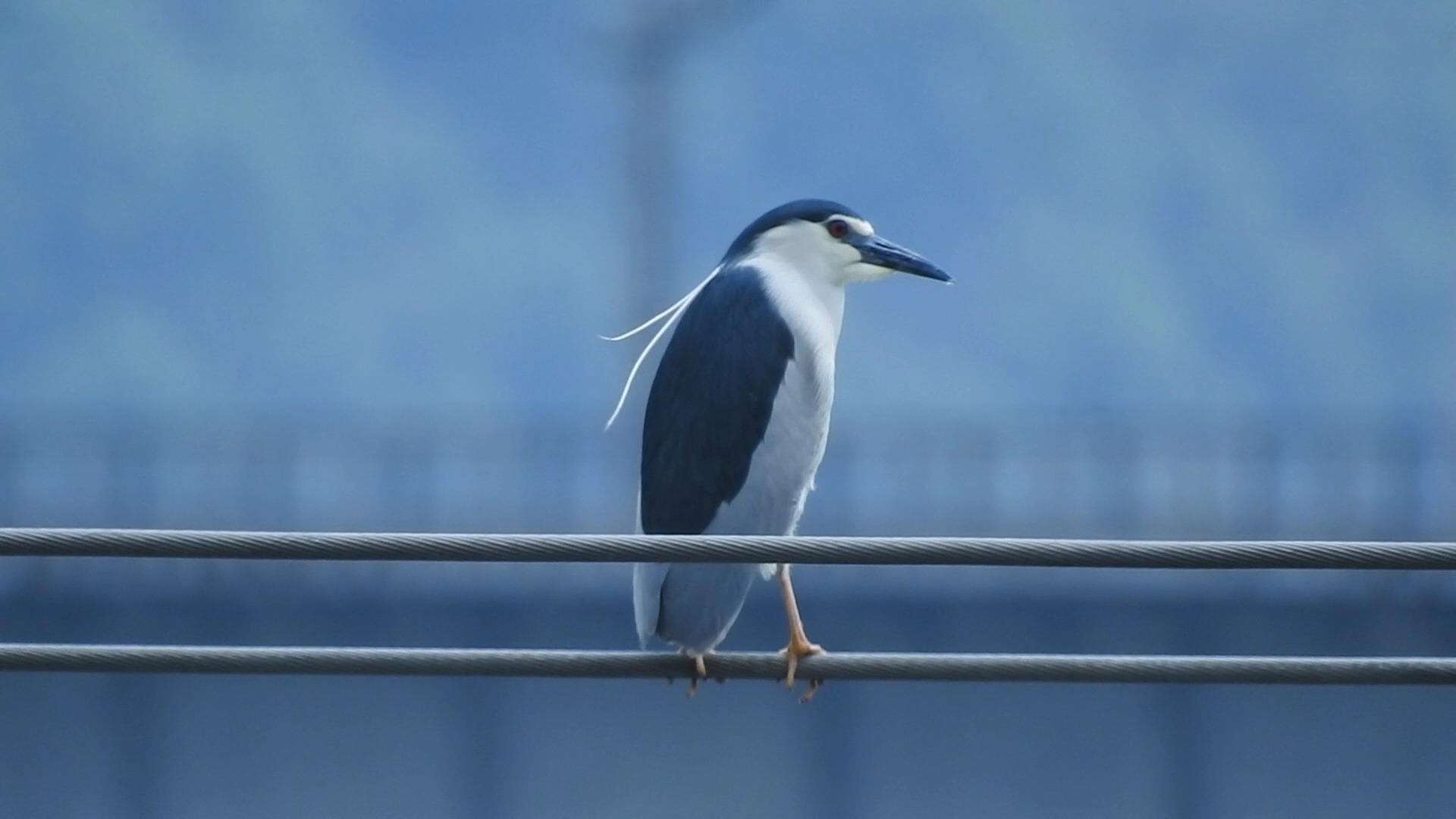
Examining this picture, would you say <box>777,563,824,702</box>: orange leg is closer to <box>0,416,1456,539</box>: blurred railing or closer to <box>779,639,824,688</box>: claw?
<box>779,639,824,688</box>: claw

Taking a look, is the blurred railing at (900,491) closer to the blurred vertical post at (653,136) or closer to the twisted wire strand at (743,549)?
the blurred vertical post at (653,136)

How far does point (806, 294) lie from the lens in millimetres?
3893

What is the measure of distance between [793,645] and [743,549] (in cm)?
91

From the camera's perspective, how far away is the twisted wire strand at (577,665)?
8.19 ft

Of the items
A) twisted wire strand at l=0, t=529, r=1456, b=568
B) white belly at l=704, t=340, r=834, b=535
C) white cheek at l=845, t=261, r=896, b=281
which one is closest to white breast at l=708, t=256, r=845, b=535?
white belly at l=704, t=340, r=834, b=535

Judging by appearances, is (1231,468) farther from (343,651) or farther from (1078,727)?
(343,651)

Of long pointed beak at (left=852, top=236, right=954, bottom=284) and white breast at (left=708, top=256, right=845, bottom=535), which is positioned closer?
white breast at (left=708, top=256, right=845, bottom=535)

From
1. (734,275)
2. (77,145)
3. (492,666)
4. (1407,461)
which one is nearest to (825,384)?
(734,275)

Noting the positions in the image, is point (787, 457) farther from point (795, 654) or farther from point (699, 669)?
point (699, 669)

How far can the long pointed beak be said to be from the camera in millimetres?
4094

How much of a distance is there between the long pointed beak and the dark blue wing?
55 centimetres

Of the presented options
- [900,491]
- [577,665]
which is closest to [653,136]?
[900,491]

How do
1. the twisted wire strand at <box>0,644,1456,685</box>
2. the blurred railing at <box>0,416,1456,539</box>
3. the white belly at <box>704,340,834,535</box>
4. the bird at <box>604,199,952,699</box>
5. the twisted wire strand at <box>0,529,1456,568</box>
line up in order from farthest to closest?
the blurred railing at <box>0,416,1456,539</box>, the white belly at <box>704,340,834,535</box>, the bird at <box>604,199,952,699</box>, the twisted wire strand at <box>0,644,1456,685</box>, the twisted wire strand at <box>0,529,1456,568</box>

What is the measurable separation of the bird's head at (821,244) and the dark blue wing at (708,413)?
0.41 meters
